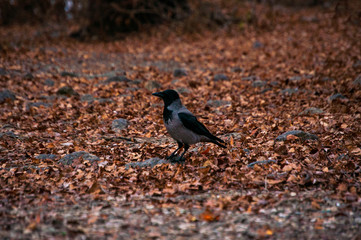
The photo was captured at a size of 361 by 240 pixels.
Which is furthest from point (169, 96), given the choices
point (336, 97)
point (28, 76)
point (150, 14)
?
point (150, 14)

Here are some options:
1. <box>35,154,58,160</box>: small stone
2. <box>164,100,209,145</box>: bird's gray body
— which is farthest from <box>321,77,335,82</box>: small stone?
<box>35,154,58,160</box>: small stone

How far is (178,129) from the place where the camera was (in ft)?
18.8

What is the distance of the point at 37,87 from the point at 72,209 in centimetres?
740

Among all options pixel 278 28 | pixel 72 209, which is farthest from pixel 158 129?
pixel 278 28

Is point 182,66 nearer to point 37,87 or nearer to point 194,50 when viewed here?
point 194,50

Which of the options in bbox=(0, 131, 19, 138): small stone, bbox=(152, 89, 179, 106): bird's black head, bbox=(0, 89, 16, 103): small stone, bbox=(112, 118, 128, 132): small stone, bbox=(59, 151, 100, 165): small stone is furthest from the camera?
A: bbox=(0, 89, 16, 103): small stone

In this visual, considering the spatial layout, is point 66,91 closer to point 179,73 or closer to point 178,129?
point 179,73

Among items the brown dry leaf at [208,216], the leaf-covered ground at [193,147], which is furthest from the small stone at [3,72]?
the brown dry leaf at [208,216]

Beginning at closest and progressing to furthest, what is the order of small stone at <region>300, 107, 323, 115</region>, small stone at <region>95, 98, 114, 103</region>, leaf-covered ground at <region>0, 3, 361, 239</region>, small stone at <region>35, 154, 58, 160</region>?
1. leaf-covered ground at <region>0, 3, 361, 239</region>
2. small stone at <region>35, 154, 58, 160</region>
3. small stone at <region>300, 107, 323, 115</region>
4. small stone at <region>95, 98, 114, 103</region>

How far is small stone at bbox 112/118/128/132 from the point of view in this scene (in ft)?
26.8

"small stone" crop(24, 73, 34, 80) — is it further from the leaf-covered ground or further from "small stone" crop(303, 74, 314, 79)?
"small stone" crop(303, 74, 314, 79)

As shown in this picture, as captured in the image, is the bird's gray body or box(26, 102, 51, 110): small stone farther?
box(26, 102, 51, 110): small stone

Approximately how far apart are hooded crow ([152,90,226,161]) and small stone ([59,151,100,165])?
4.47ft

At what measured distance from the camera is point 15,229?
393 cm
